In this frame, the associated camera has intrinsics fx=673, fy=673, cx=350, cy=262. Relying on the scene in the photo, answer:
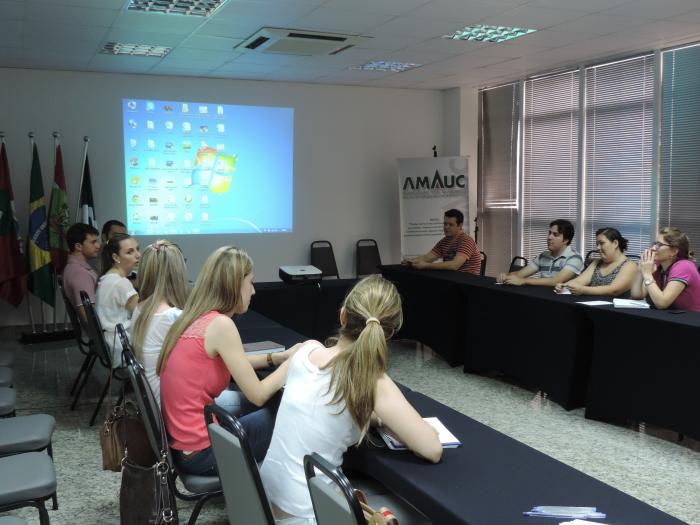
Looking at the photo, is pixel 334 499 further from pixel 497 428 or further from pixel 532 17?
pixel 532 17

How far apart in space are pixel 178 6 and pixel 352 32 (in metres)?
1.46

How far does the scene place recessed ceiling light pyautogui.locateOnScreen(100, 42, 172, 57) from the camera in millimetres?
6023

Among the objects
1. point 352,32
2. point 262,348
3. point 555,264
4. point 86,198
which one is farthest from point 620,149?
point 86,198

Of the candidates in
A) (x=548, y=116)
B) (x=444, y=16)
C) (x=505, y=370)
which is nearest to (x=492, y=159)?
(x=548, y=116)

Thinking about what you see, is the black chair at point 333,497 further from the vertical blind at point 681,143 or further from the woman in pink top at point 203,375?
the vertical blind at point 681,143

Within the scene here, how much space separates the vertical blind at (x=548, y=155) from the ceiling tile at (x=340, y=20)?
297cm

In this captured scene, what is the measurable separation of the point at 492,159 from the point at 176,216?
3.97m

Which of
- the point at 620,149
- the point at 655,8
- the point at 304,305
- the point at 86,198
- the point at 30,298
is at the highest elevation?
the point at 655,8

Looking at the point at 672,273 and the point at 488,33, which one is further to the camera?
the point at 488,33

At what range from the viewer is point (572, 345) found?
423 cm

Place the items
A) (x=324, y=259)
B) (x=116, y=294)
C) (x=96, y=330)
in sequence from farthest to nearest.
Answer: (x=324, y=259) < (x=116, y=294) < (x=96, y=330)

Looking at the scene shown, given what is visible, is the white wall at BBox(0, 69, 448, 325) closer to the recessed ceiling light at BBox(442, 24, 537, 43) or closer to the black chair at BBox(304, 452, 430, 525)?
the recessed ceiling light at BBox(442, 24, 537, 43)

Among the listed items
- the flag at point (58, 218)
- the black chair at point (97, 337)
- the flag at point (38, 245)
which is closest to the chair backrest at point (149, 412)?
the black chair at point (97, 337)

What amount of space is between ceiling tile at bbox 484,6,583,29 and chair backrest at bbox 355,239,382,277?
151 inches
